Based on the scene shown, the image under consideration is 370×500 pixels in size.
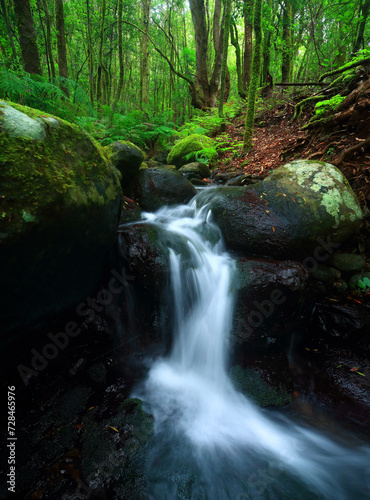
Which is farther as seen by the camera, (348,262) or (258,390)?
(348,262)

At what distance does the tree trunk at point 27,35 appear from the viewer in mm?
4156

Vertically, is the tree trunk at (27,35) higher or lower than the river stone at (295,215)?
higher

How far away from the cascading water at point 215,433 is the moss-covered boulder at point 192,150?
5.51m

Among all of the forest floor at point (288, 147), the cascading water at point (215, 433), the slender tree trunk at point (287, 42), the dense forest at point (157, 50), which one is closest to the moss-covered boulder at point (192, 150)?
the forest floor at point (288, 147)

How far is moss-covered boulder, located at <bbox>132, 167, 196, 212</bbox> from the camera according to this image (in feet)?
17.8

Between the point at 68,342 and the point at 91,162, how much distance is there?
6.50 ft

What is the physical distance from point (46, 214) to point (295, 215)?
10.8ft

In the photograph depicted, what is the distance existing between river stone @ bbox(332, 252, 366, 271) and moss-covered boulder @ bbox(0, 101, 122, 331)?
3395mm

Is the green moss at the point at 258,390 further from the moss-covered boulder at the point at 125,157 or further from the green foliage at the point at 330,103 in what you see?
the green foliage at the point at 330,103

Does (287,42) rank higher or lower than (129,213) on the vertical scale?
higher

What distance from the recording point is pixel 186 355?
11.5ft

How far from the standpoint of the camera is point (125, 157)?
17.0ft

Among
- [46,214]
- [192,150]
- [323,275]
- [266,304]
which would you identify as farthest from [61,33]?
[323,275]

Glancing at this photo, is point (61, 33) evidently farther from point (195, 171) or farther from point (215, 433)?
point (215, 433)
